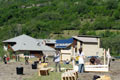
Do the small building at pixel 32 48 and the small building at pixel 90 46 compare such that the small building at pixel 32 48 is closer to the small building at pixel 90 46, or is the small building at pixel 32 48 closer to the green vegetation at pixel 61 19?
the small building at pixel 90 46

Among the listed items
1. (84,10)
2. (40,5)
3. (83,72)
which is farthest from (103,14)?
(83,72)

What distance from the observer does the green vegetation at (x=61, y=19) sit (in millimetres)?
120125

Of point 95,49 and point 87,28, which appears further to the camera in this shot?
point 87,28

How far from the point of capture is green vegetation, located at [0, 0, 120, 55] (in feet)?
394

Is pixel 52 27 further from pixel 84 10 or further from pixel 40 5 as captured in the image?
pixel 40 5

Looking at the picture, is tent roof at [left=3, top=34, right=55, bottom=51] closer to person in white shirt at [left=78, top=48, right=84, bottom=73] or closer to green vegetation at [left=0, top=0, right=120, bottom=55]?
green vegetation at [left=0, top=0, right=120, bottom=55]

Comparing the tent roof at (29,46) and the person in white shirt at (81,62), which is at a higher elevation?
the person in white shirt at (81,62)

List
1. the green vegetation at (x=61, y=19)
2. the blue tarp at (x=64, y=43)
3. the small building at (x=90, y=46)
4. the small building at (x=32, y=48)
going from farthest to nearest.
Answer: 1. the green vegetation at (x=61, y=19)
2. the blue tarp at (x=64, y=43)
3. the small building at (x=32, y=48)
4. the small building at (x=90, y=46)

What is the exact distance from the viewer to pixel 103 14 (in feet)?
500

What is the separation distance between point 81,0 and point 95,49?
4849 inches

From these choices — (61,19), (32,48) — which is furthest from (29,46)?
(61,19)

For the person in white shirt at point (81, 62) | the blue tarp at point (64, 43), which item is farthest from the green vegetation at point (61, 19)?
the person in white shirt at point (81, 62)

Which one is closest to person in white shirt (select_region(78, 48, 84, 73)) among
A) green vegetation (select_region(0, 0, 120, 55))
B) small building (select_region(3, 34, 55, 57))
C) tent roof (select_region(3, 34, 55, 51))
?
small building (select_region(3, 34, 55, 57))

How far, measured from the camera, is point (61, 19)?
153625 millimetres
